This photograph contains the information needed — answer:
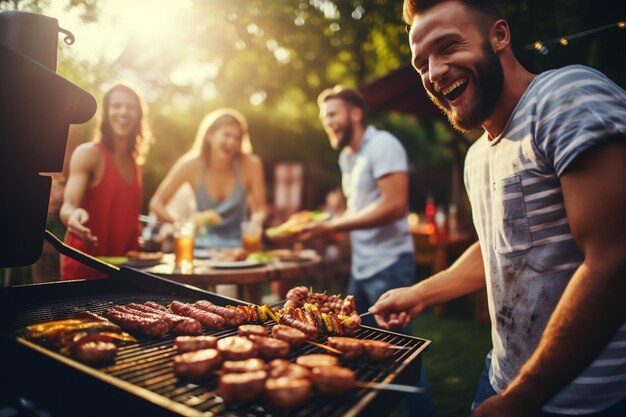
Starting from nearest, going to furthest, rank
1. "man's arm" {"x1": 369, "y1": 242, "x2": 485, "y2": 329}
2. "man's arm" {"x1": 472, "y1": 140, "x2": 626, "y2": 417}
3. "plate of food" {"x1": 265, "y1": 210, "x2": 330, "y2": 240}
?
"man's arm" {"x1": 472, "y1": 140, "x2": 626, "y2": 417} → "man's arm" {"x1": 369, "y1": 242, "x2": 485, "y2": 329} → "plate of food" {"x1": 265, "y1": 210, "x2": 330, "y2": 240}

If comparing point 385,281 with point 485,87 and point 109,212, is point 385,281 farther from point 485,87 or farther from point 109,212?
point 109,212

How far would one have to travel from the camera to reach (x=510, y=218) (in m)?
1.79

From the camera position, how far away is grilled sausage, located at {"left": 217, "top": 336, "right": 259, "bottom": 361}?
1717 millimetres

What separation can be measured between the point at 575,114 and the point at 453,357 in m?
5.24

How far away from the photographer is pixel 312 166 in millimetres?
18484

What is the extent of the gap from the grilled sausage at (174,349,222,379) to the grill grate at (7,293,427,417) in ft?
0.12

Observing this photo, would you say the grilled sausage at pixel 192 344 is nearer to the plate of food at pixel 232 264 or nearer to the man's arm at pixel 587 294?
the man's arm at pixel 587 294

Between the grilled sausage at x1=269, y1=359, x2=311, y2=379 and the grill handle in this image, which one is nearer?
the grilled sausage at x1=269, y1=359, x2=311, y2=379

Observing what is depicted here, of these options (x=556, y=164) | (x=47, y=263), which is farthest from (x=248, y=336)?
(x=47, y=263)

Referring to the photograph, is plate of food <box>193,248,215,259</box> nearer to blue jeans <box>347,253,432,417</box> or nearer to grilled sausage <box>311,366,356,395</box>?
blue jeans <box>347,253,432,417</box>

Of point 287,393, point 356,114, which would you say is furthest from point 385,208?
point 287,393

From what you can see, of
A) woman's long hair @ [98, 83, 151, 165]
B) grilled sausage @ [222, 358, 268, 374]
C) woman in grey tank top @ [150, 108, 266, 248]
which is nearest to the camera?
grilled sausage @ [222, 358, 268, 374]

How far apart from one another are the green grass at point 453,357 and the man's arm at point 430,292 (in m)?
1.40

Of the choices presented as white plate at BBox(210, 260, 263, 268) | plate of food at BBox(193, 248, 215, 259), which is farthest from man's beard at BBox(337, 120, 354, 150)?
plate of food at BBox(193, 248, 215, 259)
